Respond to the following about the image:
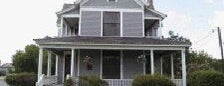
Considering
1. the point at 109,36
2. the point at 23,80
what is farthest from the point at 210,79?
the point at 23,80

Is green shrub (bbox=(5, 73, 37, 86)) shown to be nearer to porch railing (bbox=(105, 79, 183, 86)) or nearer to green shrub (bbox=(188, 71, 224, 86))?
porch railing (bbox=(105, 79, 183, 86))

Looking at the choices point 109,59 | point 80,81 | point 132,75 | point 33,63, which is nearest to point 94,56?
point 109,59

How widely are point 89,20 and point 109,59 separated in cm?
308

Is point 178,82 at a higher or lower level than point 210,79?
lower

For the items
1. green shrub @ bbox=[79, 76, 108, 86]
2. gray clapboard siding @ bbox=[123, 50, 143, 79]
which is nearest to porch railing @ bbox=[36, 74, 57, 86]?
green shrub @ bbox=[79, 76, 108, 86]

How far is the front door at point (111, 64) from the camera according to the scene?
26.4 meters

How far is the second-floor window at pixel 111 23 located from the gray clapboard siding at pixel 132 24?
1.62 feet

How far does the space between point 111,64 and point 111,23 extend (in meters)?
2.88

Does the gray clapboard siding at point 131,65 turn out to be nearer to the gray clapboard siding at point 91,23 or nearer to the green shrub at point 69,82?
the gray clapboard siding at point 91,23

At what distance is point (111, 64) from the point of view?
26438mm

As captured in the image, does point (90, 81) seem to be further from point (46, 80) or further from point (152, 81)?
point (46, 80)

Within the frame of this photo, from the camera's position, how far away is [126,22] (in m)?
27.1

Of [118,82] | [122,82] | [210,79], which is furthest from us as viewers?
[122,82]

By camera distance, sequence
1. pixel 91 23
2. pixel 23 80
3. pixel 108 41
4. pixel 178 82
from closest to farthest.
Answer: pixel 178 82
pixel 108 41
pixel 91 23
pixel 23 80
